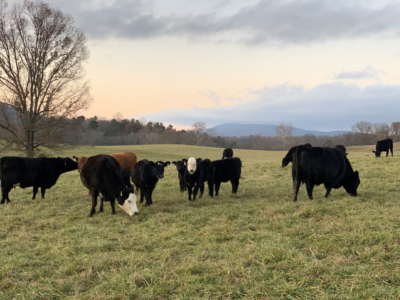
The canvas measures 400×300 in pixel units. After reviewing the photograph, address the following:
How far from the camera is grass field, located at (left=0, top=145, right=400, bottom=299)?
3.91m

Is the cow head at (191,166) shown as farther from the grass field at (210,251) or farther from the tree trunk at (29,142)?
the tree trunk at (29,142)

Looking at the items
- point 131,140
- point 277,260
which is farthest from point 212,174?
point 131,140

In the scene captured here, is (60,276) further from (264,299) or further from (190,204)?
(190,204)

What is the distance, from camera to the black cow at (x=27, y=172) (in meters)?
10.3

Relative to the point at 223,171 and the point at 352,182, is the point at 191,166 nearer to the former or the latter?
the point at 223,171

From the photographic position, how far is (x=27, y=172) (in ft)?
34.9

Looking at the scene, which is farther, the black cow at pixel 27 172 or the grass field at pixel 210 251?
the black cow at pixel 27 172

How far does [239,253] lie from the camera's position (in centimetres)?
Answer: 500

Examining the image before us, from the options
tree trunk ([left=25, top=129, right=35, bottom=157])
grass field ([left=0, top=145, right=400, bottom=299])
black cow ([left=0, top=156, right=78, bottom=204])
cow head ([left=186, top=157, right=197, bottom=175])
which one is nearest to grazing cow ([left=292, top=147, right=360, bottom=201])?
grass field ([left=0, top=145, right=400, bottom=299])

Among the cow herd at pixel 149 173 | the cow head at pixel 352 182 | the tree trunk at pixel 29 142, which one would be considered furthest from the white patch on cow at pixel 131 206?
the tree trunk at pixel 29 142

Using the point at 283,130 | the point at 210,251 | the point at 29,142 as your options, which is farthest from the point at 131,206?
the point at 283,130

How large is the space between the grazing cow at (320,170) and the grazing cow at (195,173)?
2.60 metres

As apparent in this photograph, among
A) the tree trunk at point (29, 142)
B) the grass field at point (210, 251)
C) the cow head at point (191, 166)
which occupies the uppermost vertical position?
the tree trunk at point (29, 142)

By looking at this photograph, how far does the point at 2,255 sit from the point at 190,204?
478cm
